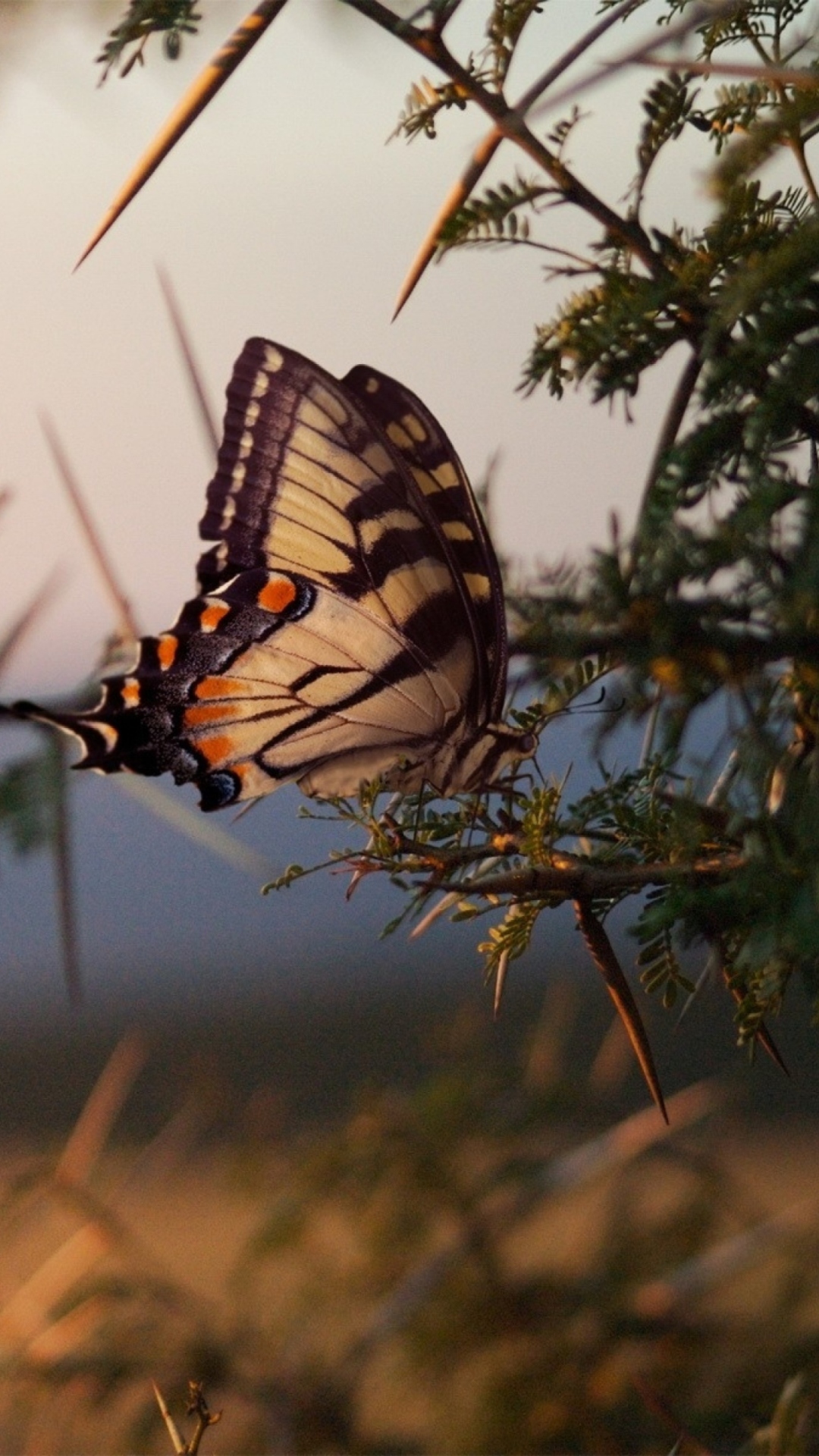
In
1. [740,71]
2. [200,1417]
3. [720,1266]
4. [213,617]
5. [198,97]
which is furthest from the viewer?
[720,1266]

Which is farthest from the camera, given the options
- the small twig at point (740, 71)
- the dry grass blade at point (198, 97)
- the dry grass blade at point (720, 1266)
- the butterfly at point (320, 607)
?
the dry grass blade at point (720, 1266)

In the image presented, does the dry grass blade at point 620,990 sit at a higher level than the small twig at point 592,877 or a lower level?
lower

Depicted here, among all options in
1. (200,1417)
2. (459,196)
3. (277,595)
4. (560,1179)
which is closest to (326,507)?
(277,595)

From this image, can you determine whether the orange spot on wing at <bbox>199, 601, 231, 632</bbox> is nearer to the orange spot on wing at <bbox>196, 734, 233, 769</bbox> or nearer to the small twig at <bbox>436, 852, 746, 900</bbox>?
the orange spot on wing at <bbox>196, 734, 233, 769</bbox>

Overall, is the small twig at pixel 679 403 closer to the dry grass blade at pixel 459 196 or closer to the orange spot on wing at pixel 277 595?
A: the dry grass blade at pixel 459 196

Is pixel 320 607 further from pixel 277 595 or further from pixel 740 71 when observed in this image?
pixel 740 71

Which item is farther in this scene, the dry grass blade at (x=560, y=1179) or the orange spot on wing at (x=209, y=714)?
the dry grass blade at (x=560, y=1179)

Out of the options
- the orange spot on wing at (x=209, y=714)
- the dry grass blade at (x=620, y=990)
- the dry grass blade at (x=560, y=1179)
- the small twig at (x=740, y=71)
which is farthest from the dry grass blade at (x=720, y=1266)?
the small twig at (x=740, y=71)
